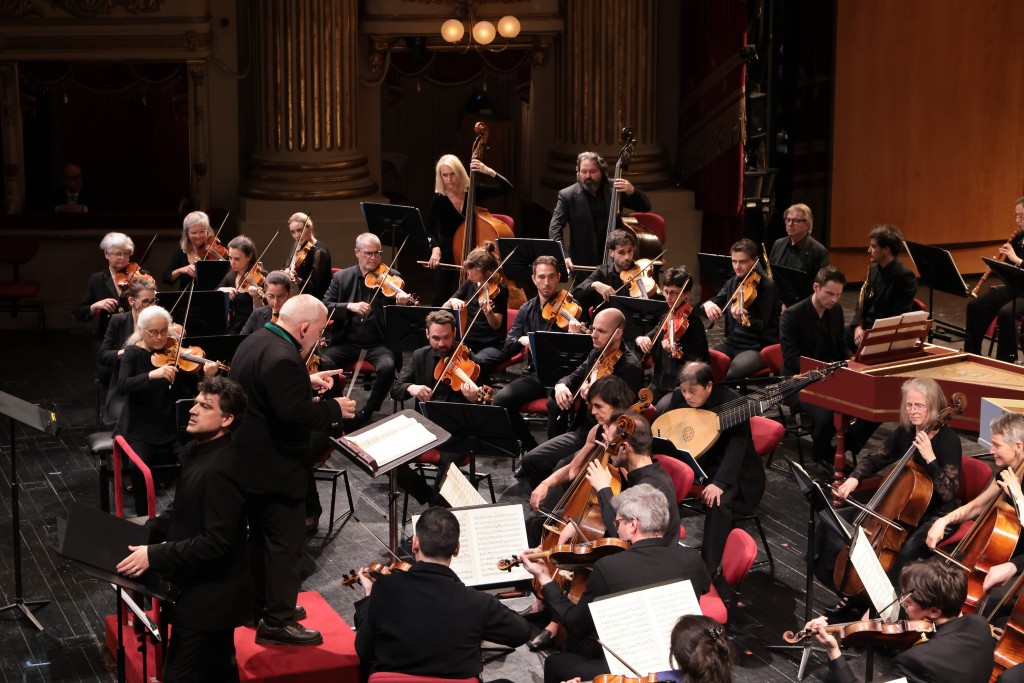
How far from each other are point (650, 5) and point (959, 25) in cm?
305

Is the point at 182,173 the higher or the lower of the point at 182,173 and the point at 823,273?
the higher

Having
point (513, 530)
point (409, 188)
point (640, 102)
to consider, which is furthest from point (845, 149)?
point (513, 530)

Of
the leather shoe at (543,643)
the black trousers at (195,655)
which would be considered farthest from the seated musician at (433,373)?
the black trousers at (195,655)

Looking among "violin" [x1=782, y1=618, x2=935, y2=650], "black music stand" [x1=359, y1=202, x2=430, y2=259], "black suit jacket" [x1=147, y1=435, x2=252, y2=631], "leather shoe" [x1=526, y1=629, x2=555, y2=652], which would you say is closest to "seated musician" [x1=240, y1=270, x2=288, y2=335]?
"black music stand" [x1=359, y1=202, x2=430, y2=259]

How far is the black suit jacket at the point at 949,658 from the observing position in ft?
14.1

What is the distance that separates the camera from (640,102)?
464 inches

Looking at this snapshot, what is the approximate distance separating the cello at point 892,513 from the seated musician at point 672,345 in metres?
1.92

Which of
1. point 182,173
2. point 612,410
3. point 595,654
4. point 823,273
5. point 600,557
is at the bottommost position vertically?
point 595,654

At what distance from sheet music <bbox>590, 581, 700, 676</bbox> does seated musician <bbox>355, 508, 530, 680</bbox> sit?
361 mm

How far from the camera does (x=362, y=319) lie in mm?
8430

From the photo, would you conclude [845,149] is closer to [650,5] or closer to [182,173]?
[650,5]

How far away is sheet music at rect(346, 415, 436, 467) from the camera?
5.46 meters

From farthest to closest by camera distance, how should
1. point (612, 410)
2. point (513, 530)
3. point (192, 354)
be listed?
point (192, 354) < point (612, 410) < point (513, 530)

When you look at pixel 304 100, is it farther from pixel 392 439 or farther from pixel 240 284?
pixel 392 439
